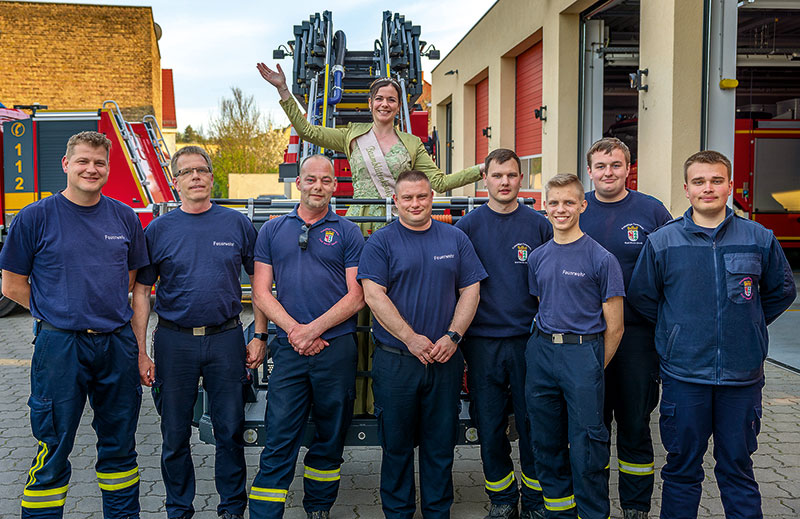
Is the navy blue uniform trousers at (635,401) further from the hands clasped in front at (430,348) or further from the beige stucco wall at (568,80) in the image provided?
the beige stucco wall at (568,80)

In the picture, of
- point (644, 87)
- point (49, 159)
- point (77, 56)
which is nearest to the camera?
point (49, 159)

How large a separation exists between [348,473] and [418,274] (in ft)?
5.78

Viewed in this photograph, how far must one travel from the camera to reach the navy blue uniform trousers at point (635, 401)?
Answer: 12.2 ft

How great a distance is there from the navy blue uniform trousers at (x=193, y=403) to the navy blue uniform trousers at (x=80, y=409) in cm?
16

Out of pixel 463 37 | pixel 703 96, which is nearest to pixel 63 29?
pixel 463 37

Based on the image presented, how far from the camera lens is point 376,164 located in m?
4.40

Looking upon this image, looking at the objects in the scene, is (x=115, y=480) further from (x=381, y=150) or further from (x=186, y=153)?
(x=381, y=150)

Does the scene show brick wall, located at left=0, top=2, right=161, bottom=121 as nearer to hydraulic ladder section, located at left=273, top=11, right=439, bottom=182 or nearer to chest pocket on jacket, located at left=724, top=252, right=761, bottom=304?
hydraulic ladder section, located at left=273, top=11, right=439, bottom=182

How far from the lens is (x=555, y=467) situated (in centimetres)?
355

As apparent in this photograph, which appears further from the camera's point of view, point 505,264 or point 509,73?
point 509,73

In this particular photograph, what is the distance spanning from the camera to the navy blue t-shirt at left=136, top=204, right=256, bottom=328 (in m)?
3.67

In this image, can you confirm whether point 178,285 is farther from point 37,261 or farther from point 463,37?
point 463,37

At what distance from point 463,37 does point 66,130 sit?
14.9 m

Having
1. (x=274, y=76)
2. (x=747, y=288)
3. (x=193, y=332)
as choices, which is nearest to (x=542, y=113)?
(x=274, y=76)
